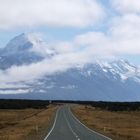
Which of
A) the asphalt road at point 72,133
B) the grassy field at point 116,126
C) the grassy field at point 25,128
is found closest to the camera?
the asphalt road at point 72,133

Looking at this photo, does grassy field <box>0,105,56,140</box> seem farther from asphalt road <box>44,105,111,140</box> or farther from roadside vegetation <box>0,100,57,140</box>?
asphalt road <box>44,105,111,140</box>

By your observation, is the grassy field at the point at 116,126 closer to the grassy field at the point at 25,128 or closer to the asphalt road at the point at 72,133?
the asphalt road at the point at 72,133

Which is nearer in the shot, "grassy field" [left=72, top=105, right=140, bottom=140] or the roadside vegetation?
the roadside vegetation

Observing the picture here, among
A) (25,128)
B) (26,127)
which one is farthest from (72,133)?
(26,127)

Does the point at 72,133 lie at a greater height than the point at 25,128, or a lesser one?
lesser

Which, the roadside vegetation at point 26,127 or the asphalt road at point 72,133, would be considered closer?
the asphalt road at point 72,133

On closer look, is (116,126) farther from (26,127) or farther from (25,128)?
(25,128)

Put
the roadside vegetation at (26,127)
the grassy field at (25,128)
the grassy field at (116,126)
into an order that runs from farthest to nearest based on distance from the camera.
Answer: the grassy field at (116,126) < the roadside vegetation at (26,127) < the grassy field at (25,128)

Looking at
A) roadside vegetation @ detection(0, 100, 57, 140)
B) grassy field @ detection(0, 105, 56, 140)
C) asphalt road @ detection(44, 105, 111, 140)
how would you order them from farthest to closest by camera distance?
1. roadside vegetation @ detection(0, 100, 57, 140)
2. grassy field @ detection(0, 105, 56, 140)
3. asphalt road @ detection(44, 105, 111, 140)

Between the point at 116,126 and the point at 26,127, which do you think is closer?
the point at 26,127

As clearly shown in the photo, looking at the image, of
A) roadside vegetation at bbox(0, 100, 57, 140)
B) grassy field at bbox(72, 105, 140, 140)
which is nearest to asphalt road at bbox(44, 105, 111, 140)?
roadside vegetation at bbox(0, 100, 57, 140)

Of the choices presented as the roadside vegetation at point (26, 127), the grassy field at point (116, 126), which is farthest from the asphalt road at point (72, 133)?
the grassy field at point (116, 126)

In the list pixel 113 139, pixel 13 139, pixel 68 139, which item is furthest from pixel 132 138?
pixel 13 139

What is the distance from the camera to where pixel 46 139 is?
46375 mm
